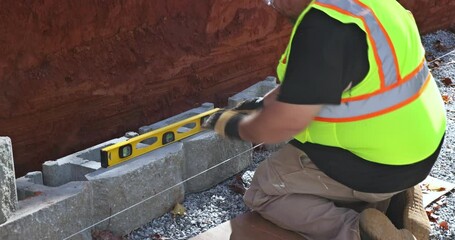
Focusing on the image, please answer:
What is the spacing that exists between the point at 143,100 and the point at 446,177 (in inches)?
99.6

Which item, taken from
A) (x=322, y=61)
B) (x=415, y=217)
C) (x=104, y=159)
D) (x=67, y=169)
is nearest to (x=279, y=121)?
(x=322, y=61)

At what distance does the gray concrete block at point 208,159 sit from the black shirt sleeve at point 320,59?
6.99ft

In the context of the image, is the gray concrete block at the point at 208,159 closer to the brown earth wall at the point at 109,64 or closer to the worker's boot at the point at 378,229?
the brown earth wall at the point at 109,64

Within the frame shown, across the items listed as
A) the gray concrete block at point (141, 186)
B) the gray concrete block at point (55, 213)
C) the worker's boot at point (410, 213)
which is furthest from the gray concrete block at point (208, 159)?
the worker's boot at point (410, 213)

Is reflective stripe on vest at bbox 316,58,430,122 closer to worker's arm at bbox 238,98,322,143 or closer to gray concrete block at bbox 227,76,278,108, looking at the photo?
worker's arm at bbox 238,98,322,143

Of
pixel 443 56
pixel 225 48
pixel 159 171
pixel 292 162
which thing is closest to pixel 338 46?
Answer: pixel 292 162

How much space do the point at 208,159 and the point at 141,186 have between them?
0.71 meters

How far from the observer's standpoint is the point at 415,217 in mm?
3145

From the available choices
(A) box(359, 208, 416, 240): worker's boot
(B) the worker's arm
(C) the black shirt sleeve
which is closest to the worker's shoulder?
(C) the black shirt sleeve

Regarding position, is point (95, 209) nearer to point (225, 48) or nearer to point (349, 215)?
point (349, 215)

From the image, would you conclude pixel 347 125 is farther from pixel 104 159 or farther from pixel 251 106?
pixel 104 159

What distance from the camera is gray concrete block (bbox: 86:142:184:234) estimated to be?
13.1 feet

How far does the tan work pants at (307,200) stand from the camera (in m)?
3.09

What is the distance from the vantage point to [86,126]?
201 inches
